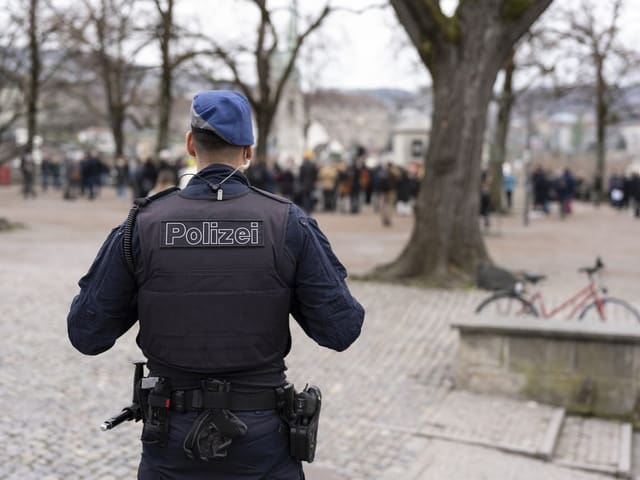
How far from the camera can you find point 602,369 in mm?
7281

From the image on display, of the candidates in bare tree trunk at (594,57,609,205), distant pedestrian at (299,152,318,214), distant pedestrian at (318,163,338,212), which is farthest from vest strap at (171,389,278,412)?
bare tree trunk at (594,57,609,205)

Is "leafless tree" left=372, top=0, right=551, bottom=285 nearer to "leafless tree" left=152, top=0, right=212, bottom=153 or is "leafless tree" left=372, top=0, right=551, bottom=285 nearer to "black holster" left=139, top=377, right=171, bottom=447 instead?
"black holster" left=139, top=377, right=171, bottom=447

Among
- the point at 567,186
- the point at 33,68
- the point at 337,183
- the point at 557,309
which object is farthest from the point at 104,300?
the point at 567,186

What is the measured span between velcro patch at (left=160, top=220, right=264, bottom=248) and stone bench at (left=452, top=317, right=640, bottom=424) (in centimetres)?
503

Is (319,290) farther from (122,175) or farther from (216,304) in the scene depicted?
(122,175)

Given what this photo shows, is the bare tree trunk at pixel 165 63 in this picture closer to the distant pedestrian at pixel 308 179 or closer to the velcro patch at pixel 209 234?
the distant pedestrian at pixel 308 179

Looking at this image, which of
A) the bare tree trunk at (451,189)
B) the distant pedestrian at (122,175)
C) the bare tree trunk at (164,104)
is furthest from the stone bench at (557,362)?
the distant pedestrian at (122,175)

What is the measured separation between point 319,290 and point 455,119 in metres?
10.3

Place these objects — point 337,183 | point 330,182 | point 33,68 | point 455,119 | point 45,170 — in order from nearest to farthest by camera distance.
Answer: point 455,119
point 33,68
point 330,182
point 337,183
point 45,170

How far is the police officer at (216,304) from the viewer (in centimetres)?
274

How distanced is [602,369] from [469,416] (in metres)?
1.18

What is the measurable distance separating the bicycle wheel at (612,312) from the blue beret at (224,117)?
6.92m

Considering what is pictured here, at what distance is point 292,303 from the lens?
290cm

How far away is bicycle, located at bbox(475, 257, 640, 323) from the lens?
917 centimetres
